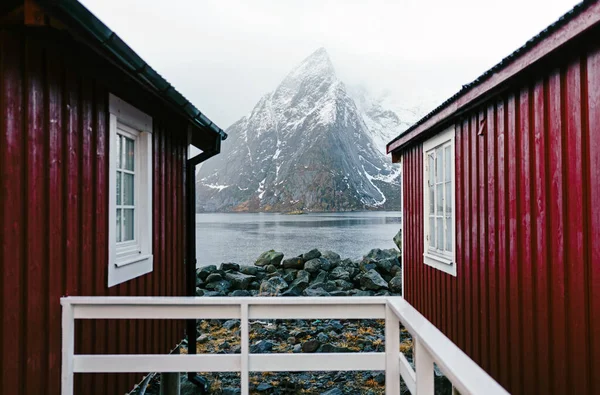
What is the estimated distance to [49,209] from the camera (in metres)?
2.49

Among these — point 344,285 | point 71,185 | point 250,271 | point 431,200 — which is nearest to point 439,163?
point 431,200

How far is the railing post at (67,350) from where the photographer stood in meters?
2.45

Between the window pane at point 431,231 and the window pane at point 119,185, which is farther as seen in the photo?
the window pane at point 431,231

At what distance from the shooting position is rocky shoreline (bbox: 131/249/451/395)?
562 centimetres

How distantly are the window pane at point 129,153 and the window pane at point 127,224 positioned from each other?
388 mm

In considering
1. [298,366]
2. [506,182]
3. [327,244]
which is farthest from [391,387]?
[327,244]

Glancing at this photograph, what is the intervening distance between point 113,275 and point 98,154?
3.00 feet

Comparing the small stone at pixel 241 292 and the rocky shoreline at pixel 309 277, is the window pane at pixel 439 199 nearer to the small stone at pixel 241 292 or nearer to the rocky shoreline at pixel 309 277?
Answer: the rocky shoreline at pixel 309 277

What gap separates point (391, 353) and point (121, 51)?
92.7 inches

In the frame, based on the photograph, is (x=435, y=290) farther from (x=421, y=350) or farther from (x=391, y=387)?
(x=421, y=350)

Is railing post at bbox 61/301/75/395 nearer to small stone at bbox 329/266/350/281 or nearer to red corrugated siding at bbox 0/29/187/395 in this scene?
red corrugated siding at bbox 0/29/187/395

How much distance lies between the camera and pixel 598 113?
2303 mm

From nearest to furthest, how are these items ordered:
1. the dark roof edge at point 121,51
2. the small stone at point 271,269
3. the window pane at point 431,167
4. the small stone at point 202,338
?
1. the dark roof edge at point 121,51
2. the window pane at point 431,167
3. the small stone at point 202,338
4. the small stone at point 271,269

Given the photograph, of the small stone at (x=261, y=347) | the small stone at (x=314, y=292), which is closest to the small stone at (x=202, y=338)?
the small stone at (x=261, y=347)
